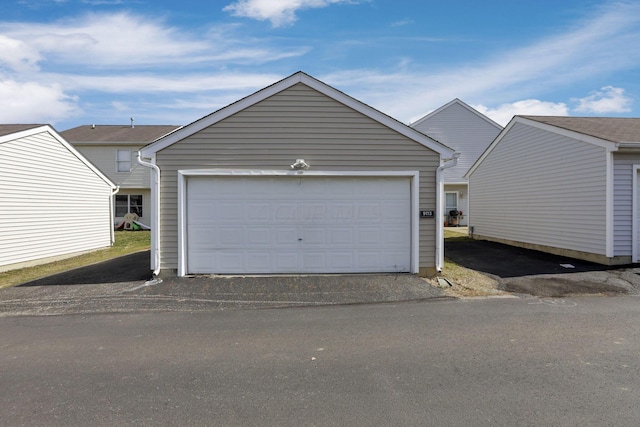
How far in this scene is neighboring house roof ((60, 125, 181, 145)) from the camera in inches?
987

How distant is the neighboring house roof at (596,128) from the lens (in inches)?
432

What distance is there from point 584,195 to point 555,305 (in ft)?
20.4

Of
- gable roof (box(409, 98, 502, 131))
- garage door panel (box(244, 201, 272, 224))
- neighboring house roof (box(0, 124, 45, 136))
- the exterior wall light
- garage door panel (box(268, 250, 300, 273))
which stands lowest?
→ garage door panel (box(268, 250, 300, 273))

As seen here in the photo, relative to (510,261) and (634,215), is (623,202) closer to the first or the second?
(634,215)

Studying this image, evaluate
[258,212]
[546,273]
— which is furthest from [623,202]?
[258,212]

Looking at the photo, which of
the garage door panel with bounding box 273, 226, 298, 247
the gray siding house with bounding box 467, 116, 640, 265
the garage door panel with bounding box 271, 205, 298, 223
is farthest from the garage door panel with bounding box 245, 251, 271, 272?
the gray siding house with bounding box 467, 116, 640, 265

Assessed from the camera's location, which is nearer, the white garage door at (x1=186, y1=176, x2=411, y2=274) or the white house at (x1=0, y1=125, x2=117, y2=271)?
the white garage door at (x1=186, y1=176, x2=411, y2=274)

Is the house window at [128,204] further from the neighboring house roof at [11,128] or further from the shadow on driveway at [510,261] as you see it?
the shadow on driveway at [510,261]

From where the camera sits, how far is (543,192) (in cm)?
1409

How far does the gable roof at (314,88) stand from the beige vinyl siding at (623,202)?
5052 mm

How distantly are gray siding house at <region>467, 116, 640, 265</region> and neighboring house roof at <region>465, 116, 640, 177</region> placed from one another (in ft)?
0.08

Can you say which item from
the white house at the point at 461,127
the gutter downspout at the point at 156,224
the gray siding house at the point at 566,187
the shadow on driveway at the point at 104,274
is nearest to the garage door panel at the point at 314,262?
the gutter downspout at the point at 156,224

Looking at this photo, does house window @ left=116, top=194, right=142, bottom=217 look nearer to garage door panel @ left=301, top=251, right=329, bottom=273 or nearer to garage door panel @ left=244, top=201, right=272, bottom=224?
garage door panel @ left=244, top=201, right=272, bottom=224

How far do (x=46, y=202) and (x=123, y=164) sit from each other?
12456mm
